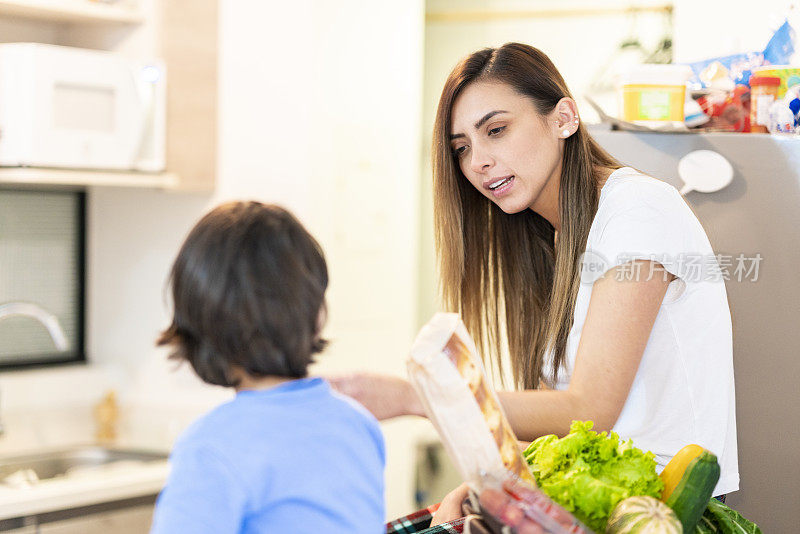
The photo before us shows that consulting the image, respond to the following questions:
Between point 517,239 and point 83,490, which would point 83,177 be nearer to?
point 83,490

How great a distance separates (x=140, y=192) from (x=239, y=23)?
0.59 m

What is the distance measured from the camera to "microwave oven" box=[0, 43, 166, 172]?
227 centimetres

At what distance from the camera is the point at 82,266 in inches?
113

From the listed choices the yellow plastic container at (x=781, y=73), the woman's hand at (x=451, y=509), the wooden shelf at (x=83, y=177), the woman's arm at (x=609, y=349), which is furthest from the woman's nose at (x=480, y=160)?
the wooden shelf at (x=83, y=177)

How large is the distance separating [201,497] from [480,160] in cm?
83

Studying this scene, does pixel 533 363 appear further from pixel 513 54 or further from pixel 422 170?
pixel 422 170

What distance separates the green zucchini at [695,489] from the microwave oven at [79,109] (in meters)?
1.89

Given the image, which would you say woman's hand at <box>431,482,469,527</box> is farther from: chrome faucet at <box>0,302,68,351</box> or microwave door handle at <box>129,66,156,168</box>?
microwave door handle at <box>129,66,156,168</box>

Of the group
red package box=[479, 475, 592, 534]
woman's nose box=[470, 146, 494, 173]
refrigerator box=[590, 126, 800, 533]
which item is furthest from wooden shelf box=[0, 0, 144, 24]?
red package box=[479, 475, 592, 534]

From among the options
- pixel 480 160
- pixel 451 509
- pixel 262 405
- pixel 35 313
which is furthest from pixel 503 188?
pixel 35 313

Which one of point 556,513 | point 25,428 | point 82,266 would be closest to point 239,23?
point 82,266

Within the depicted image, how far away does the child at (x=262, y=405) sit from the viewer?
793mm

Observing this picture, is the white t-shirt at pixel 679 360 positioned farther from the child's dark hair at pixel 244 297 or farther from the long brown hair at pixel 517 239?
the child's dark hair at pixel 244 297

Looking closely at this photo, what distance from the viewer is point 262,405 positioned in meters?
0.85
